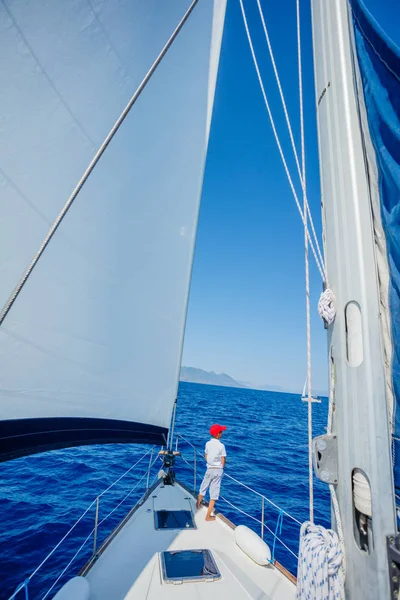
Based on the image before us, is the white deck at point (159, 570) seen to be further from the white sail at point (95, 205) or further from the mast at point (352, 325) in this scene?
the mast at point (352, 325)

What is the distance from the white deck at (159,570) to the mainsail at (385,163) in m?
3.00

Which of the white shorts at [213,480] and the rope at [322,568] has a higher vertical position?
the rope at [322,568]

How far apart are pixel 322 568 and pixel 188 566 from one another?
3018 mm

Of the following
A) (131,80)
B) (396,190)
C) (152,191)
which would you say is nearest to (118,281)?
(152,191)

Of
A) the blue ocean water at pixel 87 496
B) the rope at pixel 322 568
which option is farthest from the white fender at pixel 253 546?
the rope at pixel 322 568

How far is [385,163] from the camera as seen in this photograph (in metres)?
1.50

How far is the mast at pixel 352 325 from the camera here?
122 cm

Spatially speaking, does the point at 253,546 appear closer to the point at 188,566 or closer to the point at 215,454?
the point at 188,566

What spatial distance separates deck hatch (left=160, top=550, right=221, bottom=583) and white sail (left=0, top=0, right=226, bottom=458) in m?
1.46

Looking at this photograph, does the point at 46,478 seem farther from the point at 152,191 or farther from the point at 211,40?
the point at 211,40

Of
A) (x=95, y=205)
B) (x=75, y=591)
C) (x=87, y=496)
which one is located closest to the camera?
(x=75, y=591)

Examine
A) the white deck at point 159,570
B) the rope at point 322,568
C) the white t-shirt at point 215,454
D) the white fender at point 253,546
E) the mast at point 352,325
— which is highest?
the mast at point 352,325

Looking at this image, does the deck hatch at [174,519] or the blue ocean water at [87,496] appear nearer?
the deck hatch at [174,519]

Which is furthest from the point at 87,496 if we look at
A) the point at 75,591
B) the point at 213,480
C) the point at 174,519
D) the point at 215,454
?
the point at 75,591
